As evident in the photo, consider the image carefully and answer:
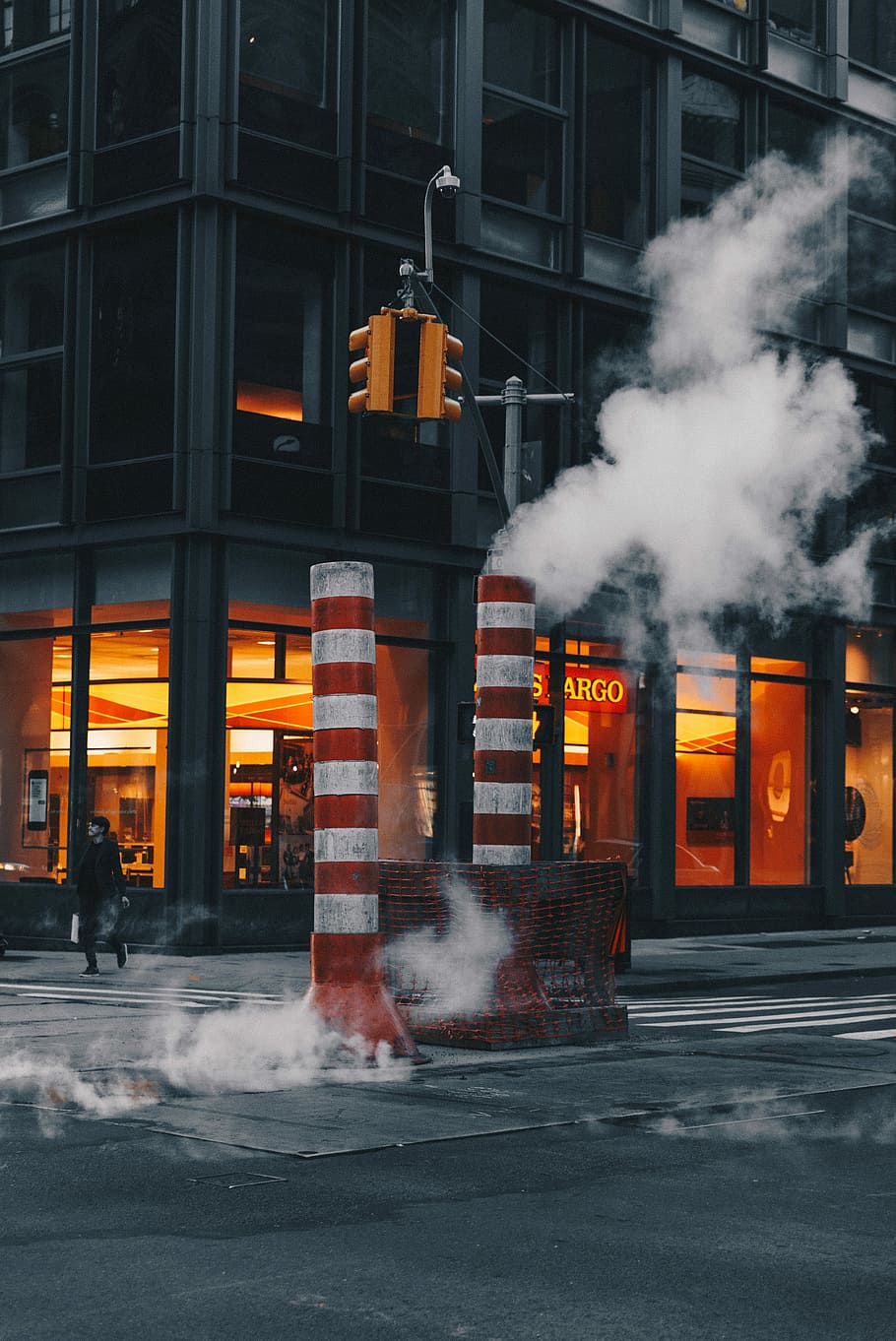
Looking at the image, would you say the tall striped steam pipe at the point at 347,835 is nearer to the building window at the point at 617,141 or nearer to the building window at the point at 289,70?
the building window at the point at 289,70

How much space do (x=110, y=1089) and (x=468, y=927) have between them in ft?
9.72

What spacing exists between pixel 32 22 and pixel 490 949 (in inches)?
635

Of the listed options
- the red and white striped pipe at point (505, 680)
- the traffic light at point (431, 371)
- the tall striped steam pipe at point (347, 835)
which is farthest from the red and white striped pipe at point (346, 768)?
the traffic light at point (431, 371)

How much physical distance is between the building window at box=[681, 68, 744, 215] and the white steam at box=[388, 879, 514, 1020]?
16594 mm

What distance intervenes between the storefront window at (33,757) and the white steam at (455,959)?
10563 millimetres

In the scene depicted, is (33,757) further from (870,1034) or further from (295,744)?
(870,1034)

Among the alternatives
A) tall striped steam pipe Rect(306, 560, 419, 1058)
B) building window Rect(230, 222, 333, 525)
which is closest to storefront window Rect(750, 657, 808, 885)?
building window Rect(230, 222, 333, 525)

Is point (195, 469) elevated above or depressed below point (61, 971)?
above

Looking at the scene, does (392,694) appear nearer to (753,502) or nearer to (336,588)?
(753,502)

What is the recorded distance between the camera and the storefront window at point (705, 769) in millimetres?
25469

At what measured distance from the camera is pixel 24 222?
72.8ft

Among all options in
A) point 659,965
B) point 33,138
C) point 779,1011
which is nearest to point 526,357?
point 33,138

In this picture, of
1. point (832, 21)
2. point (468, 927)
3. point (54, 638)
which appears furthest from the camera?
point (832, 21)

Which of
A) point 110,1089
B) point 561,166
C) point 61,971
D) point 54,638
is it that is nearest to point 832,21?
point 561,166
